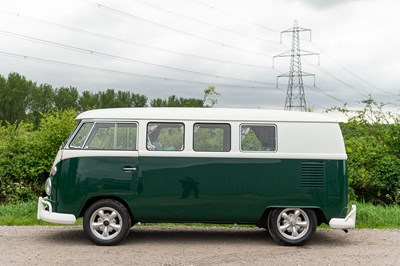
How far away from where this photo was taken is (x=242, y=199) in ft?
29.3

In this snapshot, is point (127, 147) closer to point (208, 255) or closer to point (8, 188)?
point (208, 255)

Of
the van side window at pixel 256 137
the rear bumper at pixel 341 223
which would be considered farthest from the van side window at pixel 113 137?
the rear bumper at pixel 341 223

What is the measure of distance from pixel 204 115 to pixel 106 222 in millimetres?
2329

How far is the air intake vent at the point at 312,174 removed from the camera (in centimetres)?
893

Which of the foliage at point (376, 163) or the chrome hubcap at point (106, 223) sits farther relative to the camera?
the foliage at point (376, 163)

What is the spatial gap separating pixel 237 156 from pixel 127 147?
177 cm

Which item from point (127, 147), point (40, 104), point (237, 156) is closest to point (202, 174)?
point (237, 156)

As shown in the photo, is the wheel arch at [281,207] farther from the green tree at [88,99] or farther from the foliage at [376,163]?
the green tree at [88,99]

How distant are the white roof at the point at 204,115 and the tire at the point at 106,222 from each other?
139 centimetres

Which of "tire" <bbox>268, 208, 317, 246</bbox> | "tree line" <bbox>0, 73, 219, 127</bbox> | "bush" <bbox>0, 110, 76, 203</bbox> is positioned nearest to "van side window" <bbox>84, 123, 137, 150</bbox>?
"tire" <bbox>268, 208, 317, 246</bbox>

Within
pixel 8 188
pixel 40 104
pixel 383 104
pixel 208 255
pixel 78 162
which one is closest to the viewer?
pixel 208 255

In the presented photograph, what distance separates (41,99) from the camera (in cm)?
6512

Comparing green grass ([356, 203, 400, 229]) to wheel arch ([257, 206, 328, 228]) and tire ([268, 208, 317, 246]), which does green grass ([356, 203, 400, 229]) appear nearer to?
wheel arch ([257, 206, 328, 228])

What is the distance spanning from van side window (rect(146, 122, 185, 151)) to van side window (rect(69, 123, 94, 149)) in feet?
3.21
